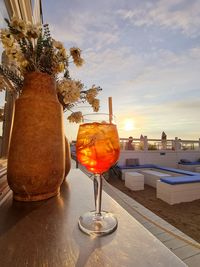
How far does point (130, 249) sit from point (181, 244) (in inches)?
93.0

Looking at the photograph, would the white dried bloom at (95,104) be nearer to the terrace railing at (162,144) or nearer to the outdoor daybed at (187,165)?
the terrace railing at (162,144)

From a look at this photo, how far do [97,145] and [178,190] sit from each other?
17.3ft

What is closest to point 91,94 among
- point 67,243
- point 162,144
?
point 67,243

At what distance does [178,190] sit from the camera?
482 cm

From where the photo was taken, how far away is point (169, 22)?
363 centimetres

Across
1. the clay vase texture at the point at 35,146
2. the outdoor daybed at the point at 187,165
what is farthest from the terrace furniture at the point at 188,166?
the clay vase texture at the point at 35,146

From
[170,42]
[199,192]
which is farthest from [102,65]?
[199,192]

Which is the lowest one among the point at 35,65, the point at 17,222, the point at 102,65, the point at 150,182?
the point at 150,182

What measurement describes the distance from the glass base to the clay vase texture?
240mm

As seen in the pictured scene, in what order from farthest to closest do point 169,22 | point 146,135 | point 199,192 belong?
point 146,135
point 199,192
point 169,22

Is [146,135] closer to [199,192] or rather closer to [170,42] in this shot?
[199,192]

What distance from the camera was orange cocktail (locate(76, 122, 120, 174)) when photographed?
46 centimetres

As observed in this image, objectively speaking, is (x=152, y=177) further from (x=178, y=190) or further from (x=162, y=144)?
(x=162, y=144)

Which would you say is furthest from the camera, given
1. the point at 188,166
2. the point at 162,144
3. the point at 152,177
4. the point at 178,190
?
the point at 162,144
